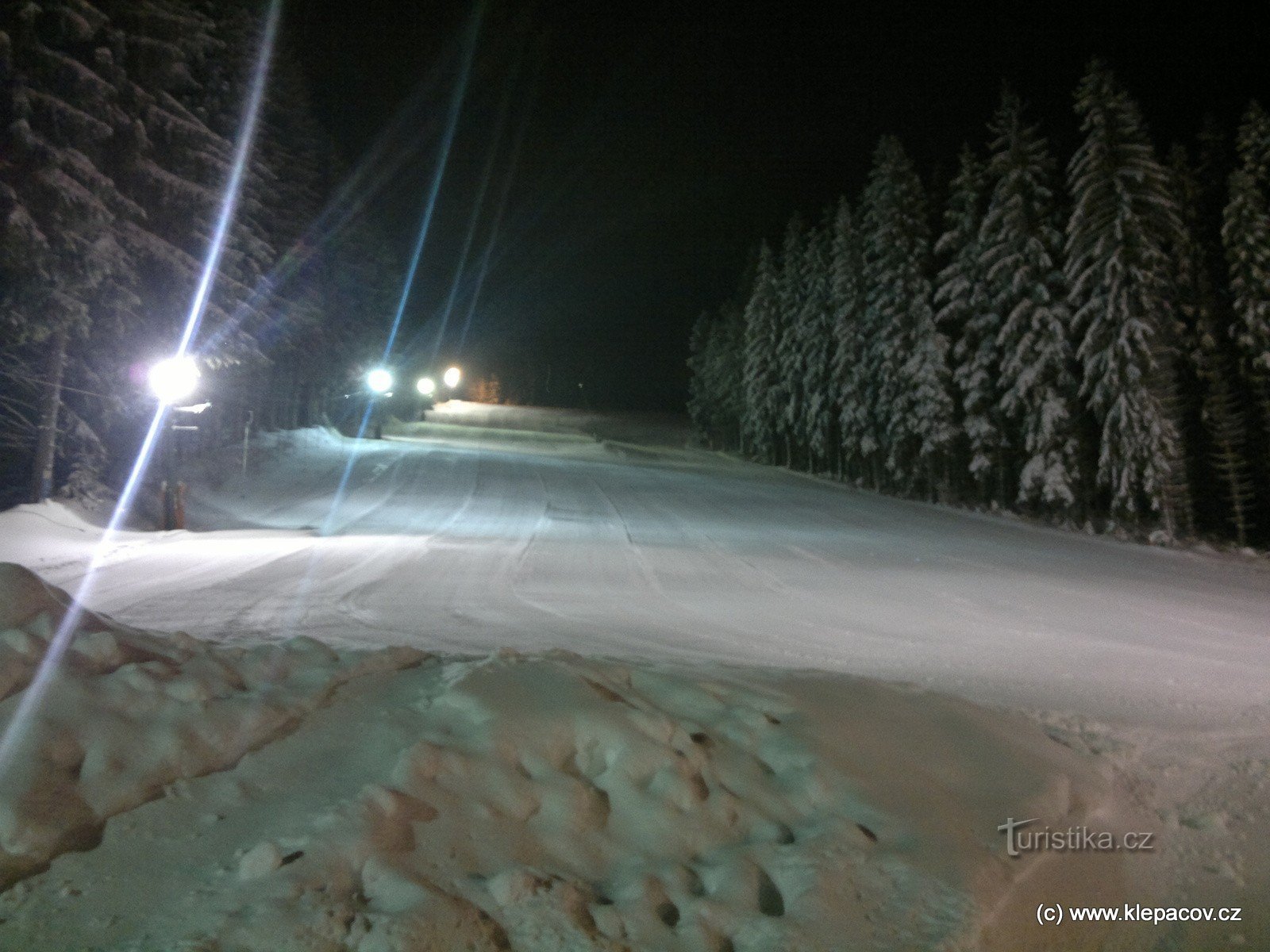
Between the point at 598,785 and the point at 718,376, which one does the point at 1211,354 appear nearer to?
the point at 598,785

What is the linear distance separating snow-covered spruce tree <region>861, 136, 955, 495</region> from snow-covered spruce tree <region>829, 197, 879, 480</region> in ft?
5.39

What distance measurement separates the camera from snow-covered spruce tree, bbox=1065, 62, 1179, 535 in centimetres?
2739

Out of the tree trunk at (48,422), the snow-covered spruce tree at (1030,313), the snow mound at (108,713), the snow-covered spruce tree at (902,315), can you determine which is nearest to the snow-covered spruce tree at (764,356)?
the snow-covered spruce tree at (902,315)

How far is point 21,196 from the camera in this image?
54.7 ft

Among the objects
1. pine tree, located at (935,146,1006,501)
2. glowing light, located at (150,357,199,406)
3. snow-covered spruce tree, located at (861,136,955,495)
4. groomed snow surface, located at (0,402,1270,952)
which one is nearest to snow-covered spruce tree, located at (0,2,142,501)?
glowing light, located at (150,357,199,406)

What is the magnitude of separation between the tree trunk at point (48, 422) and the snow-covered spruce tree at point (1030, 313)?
26.6m

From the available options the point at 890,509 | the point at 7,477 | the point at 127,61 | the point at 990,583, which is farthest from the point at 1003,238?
the point at 7,477

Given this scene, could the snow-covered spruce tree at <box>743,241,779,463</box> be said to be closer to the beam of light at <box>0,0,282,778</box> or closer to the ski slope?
the ski slope

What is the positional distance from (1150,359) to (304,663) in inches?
1100

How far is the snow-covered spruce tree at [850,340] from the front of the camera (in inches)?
1716

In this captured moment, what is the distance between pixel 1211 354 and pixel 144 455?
1212 inches

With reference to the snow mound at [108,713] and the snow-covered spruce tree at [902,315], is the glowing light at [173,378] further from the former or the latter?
the snow-covered spruce tree at [902,315]

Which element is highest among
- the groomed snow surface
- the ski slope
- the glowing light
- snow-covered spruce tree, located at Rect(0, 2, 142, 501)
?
snow-covered spruce tree, located at Rect(0, 2, 142, 501)

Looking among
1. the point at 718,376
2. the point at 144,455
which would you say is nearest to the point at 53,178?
the point at 144,455
